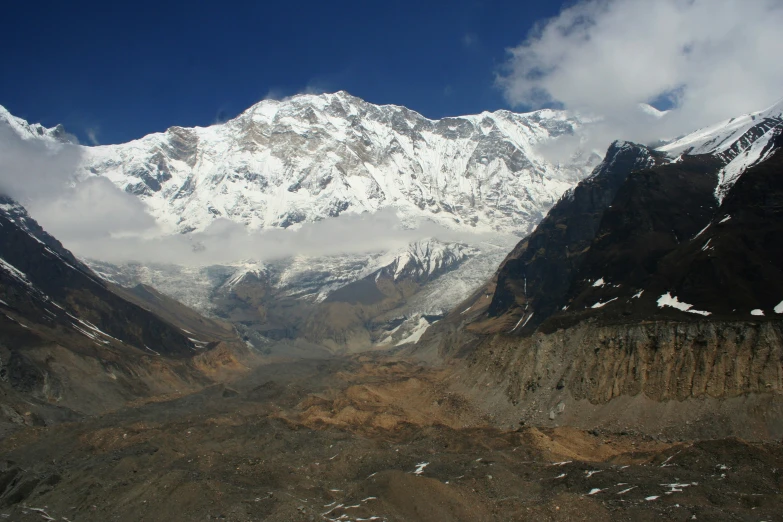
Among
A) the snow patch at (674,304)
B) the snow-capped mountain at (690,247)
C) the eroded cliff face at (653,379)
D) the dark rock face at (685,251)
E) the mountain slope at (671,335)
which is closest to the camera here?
the eroded cliff face at (653,379)

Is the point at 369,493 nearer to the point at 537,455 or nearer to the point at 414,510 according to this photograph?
the point at 414,510

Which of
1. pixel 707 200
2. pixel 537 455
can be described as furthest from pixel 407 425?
pixel 707 200

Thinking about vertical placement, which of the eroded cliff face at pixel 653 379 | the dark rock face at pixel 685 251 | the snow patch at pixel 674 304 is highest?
the dark rock face at pixel 685 251

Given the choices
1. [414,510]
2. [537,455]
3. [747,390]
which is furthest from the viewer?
[747,390]

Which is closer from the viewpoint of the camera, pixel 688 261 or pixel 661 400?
pixel 661 400

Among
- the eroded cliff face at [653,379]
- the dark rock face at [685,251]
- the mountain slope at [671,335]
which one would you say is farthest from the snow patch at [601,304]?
the eroded cliff face at [653,379]

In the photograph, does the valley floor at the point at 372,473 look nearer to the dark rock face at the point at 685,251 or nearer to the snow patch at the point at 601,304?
the dark rock face at the point at 685,251

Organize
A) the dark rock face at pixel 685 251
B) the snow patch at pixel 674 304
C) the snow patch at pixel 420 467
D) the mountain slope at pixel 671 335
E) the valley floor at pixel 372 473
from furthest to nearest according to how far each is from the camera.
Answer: the dark rock face at pixel 685 251 → the snow patch at pixel 674 304 → the mountain slope at pixel 671 335 → the snow patch at pixel 420 467 → the valley floor at pixel 372 473
